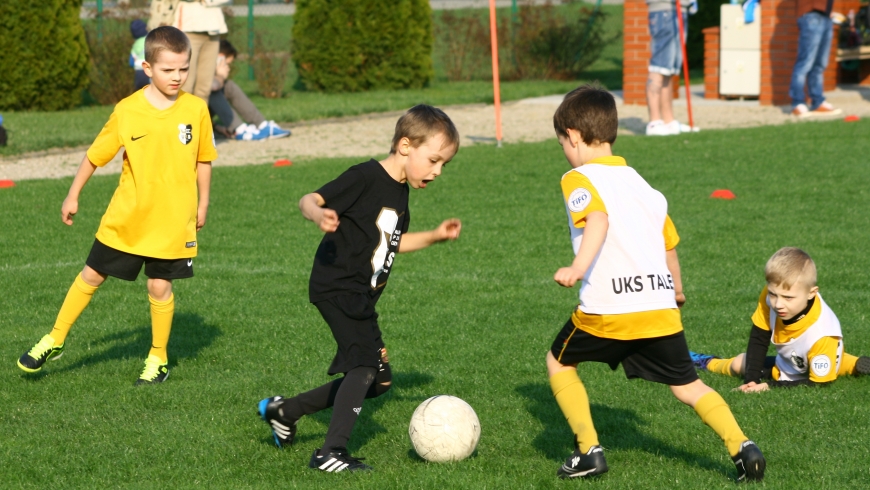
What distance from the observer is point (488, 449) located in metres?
4.48

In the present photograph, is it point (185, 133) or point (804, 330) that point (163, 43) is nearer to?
point (185, 133)

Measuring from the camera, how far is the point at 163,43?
520 cm

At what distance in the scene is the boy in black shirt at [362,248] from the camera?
416cm

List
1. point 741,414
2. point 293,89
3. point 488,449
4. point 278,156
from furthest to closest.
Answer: point 293,89, point 278,156, point 741,414, point 488,449

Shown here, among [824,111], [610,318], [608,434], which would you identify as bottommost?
[824,111]

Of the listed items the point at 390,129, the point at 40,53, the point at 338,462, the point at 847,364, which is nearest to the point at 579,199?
the point at 338,462

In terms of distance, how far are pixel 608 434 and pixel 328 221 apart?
66.8 inches

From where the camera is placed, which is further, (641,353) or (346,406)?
(346,406)

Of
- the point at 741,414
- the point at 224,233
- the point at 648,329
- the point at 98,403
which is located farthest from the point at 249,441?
the point at 224,233

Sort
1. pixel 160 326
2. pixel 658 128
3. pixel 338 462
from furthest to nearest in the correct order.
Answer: pixel 658 128
pixel 160 326
pixel 338 462

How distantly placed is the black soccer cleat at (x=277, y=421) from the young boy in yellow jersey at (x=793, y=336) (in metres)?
2.33

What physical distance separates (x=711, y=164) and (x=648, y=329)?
8.00 m

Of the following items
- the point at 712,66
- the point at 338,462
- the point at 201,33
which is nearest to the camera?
the point at 338,462

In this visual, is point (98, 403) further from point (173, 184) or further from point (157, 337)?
point (173, 184)
